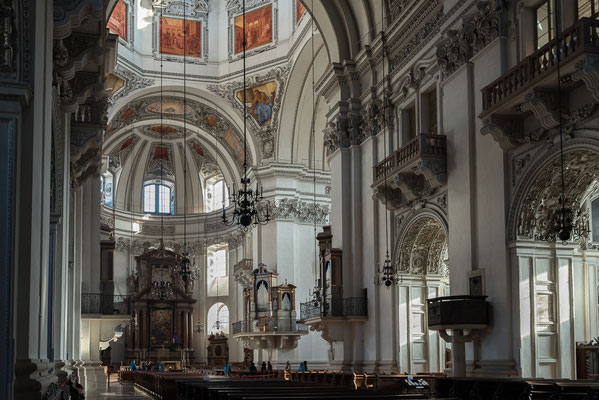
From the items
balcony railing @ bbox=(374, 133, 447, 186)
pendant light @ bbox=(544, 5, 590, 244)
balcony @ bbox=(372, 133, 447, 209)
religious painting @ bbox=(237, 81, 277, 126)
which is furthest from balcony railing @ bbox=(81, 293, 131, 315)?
pendant light @ bbox=(544, 5, 590, 244)

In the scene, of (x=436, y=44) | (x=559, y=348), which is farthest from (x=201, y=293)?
(x=559, y=348)

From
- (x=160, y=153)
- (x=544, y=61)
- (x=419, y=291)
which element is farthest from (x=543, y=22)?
(x=160, y=153)

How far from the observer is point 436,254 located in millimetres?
19047

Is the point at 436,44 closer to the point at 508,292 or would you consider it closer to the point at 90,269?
the point at 508,292

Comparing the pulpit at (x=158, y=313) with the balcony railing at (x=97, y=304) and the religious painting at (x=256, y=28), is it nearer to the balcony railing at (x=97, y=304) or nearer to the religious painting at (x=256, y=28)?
the religious painting at (x=256, y=28)

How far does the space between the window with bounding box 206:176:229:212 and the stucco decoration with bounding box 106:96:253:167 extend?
4.55 metres

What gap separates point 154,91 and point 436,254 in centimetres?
1687

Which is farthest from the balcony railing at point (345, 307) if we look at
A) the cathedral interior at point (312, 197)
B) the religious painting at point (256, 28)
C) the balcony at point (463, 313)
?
the religious painting at point (256, 28)

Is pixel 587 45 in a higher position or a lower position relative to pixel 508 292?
higher

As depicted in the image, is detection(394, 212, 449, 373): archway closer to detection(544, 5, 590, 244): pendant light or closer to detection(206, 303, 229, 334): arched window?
detection(544, 5, 590, 244): pendant light

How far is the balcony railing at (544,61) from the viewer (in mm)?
10383

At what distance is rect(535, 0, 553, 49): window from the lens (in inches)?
515

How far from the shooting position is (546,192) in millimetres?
13141

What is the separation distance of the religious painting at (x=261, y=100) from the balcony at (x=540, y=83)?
1849cm
